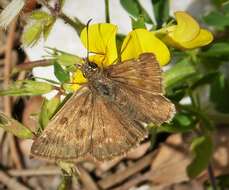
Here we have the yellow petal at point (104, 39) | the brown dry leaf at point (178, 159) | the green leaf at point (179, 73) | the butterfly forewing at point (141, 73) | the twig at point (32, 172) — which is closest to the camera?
the butterfly forewing at point (141, 73)

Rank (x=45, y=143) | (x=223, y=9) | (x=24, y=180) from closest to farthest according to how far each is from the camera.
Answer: (x=45, y=143)
(x=223, y=9)
(x=24, y=180)

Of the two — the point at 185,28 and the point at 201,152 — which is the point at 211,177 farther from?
the point at 185,28

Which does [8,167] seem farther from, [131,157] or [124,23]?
[124,23]

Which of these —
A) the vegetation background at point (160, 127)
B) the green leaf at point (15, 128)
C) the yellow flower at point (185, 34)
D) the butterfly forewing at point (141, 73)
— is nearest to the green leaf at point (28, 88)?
the vegetation background at point (160, 127)

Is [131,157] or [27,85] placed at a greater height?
[27,85]

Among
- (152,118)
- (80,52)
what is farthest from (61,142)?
(80,52)

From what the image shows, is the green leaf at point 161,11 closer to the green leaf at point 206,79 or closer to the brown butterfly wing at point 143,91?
the green leaf at point 206,79

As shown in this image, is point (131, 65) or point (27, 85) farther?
point (27, 85)
